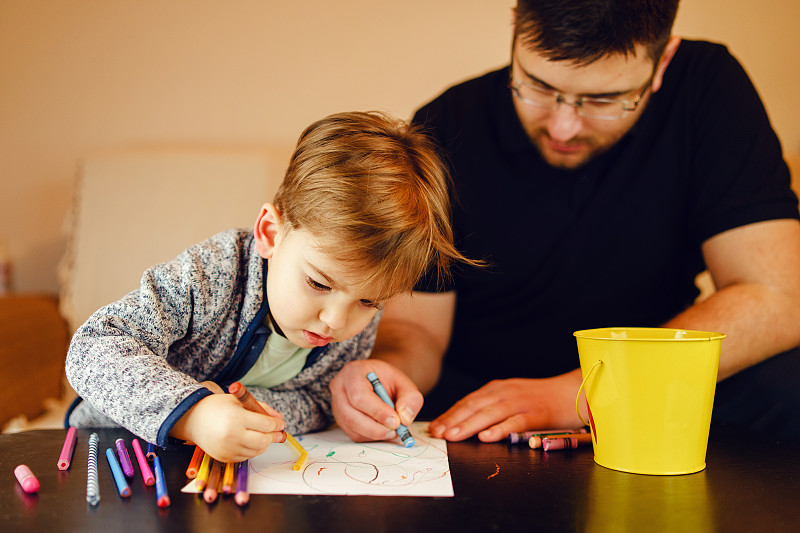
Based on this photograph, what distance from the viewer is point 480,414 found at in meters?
0.89

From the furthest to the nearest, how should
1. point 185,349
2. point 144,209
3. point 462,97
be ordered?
1. point 144,209
2. point 462,97
3. point 185,349

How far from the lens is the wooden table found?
1.80 ft

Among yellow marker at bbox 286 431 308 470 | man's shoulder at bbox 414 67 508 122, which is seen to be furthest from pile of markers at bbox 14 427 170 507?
man's shoulder at bbox 414 67 508 122

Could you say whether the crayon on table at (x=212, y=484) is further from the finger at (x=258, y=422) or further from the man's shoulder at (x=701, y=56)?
the man's shoulder at (x=701, y=56)

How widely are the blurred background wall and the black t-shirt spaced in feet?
2.04

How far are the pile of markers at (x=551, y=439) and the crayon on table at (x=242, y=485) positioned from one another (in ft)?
1.11

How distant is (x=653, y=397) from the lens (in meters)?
0.69

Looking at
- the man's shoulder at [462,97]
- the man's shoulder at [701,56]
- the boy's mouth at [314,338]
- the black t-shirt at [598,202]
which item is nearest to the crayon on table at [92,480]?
the boy's mouth at [314,338]

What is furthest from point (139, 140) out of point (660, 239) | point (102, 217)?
point (660, 239)

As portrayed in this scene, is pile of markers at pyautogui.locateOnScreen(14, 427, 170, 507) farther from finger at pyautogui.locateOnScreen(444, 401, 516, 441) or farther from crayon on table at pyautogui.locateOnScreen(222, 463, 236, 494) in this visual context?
finger at pyautogui.locateOnScreen(444, 401, 516, 441)

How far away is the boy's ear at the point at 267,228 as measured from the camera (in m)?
0.88

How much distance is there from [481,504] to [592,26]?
719 millimetres

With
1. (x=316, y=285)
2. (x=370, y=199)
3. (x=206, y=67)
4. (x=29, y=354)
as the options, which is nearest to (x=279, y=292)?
(x=316, y=285)

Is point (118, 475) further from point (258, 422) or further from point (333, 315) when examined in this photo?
point (333, 315)
